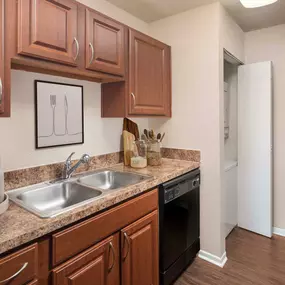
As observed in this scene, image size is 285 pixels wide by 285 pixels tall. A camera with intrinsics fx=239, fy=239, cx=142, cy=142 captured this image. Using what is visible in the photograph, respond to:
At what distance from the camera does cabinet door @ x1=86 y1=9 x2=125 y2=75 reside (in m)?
1.55

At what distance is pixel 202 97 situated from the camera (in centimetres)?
220

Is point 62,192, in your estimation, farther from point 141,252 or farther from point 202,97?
point 202,97

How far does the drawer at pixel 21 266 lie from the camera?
884 millimetres

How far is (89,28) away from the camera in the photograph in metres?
1.54

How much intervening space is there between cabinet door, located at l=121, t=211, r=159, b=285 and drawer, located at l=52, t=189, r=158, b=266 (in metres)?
0.06

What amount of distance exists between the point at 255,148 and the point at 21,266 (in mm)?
2525

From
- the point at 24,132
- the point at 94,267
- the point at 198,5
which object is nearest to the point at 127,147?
the point at 24,132

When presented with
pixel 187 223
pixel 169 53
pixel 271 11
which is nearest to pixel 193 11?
pixel 169 53

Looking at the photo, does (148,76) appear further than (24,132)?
Yes

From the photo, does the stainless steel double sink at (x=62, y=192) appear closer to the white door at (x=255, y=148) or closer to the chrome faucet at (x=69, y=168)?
the chrome faucet at (x=69, y=168)

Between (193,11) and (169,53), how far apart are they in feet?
1.38

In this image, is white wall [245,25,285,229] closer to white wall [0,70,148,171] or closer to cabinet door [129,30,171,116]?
cabinet door [129,30,171,116]

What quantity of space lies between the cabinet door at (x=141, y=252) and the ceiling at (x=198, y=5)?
1794 millimetres

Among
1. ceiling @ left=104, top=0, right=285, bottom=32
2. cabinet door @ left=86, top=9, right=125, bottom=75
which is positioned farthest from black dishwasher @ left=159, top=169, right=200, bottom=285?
ceiling @ left=104, top=0, right=285, bottom=32
